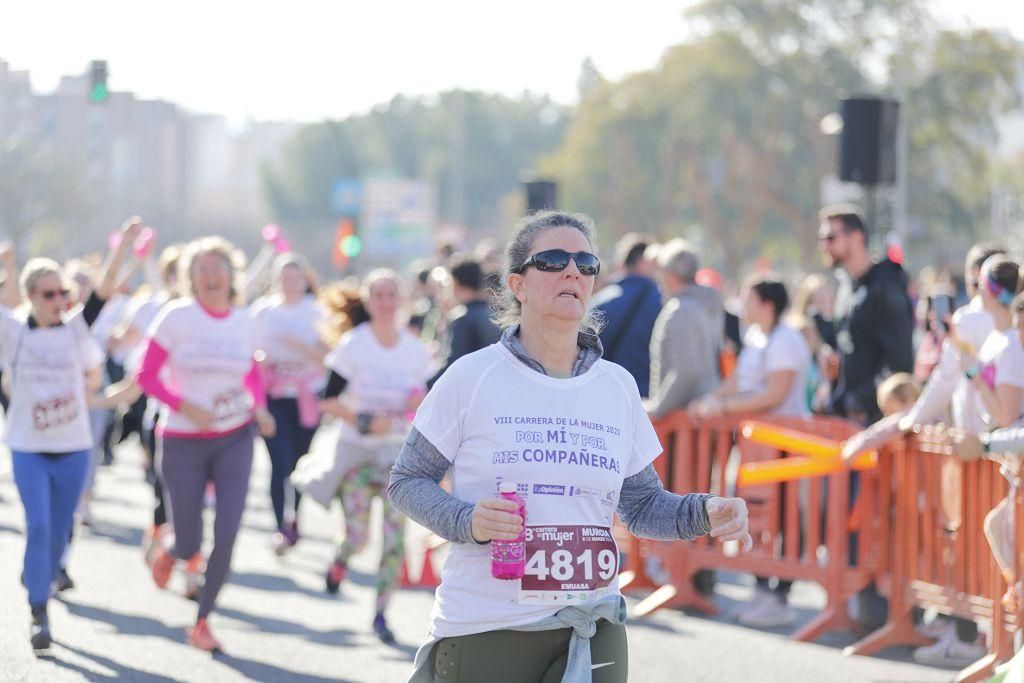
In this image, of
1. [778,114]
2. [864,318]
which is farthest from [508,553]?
[778,114]

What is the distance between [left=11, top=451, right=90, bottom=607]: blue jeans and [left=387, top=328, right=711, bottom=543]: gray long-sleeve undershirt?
4.37 metres

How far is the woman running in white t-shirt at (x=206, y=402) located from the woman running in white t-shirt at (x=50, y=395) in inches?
14.2

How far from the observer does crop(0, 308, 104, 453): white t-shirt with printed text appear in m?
8.83

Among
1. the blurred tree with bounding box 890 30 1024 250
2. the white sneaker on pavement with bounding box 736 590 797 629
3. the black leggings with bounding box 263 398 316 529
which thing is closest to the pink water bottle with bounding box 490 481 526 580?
the white sneaker on pavement with bounding box 736 590 797 629

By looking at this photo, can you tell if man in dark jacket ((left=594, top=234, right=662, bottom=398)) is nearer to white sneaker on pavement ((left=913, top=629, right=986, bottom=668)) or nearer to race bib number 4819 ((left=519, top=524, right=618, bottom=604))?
white sneaker on pavement ((left=913, top=629, right=986, bottom=668))

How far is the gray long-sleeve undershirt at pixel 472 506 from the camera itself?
173 inches

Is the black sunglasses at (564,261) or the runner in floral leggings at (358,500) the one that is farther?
the runner in floral leggings at (358,500)

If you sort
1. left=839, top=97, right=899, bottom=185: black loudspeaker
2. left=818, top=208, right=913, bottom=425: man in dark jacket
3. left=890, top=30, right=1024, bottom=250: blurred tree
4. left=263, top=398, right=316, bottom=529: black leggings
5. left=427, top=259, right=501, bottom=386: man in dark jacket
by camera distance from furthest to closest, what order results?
left=890, top=30, right=1024, bottom=250: blurred tree < left=839, top=97, right=899, bottom=185: black loudspeaker < left=263, top=398, right=316, bottom=529: black leggings < left=818, top=208, right=913, bottom=425: man in dark jacket < left=427, top=259, right=501, bottom=386: man in dark jacket

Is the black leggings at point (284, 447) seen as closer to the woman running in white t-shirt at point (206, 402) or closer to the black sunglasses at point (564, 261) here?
the woman running in white t-shirt at point (206, 402)

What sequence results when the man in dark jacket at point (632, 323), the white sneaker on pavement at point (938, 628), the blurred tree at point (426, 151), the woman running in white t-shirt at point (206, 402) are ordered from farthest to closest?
1. the blurred tree at point (426, 151)
2. the man in dark jacket at point (632, 323)
3. the white sneaker on pavement at point (938, 628)
4. the woman running in white t-shirt at point (206, 402)

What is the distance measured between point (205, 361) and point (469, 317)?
4.87 ft

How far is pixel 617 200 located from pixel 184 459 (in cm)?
5754

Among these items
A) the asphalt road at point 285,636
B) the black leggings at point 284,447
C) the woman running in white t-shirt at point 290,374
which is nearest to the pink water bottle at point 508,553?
the asphalt road at point 285,636

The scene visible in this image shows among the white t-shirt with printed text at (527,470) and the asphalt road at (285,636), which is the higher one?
the white t-shirt with printed text at (527,470)
